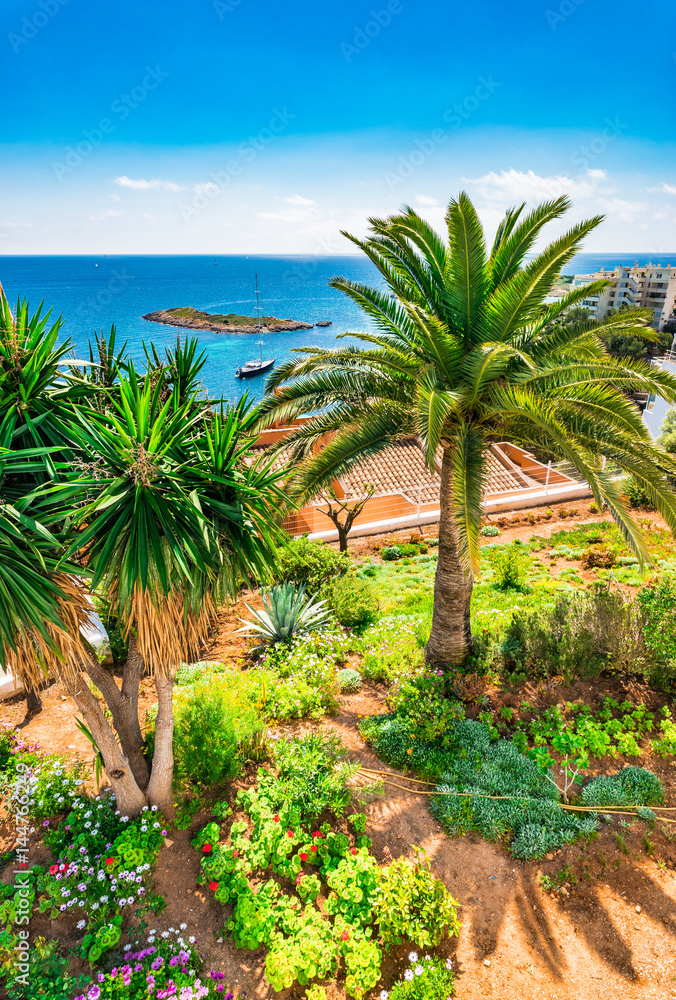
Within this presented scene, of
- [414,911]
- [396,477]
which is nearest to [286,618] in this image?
[414,911]

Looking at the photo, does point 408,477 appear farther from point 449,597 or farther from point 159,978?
point 159,978

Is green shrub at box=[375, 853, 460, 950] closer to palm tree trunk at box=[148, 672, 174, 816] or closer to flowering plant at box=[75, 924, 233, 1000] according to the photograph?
flowering plant at box=[75, 924, 233, 1000]

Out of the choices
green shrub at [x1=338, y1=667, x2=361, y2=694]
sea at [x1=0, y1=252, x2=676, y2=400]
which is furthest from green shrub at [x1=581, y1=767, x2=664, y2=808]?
sea at [x1=0, y1=252, x2=676, y2=400]

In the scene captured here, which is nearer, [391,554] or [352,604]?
[352,604]

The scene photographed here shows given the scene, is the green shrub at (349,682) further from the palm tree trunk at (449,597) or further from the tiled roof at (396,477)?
the tiled roof at (396,477)

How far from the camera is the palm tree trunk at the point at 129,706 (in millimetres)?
5246

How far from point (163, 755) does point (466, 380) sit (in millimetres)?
5476

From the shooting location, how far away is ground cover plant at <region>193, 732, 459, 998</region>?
4.21 m

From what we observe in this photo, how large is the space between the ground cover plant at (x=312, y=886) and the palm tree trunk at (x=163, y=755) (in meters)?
0.62

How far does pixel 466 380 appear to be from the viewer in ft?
20.9

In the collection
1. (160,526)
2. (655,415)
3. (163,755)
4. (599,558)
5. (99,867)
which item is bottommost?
(99,867)

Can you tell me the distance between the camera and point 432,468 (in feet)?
17.8

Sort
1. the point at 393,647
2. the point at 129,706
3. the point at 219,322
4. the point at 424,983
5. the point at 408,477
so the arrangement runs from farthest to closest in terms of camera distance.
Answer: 1. the point at 219,322
2. the point at 408,477
3. the point at 393,647
4. the point at 129,706
5. the point at 424,983

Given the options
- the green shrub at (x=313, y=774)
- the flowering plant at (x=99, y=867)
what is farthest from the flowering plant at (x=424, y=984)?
the flowering plant at (x=99, y=867)
